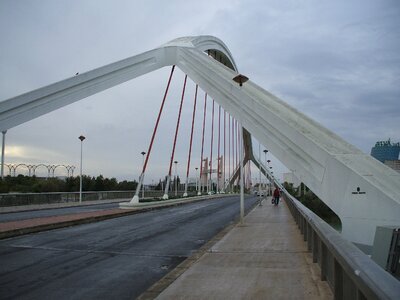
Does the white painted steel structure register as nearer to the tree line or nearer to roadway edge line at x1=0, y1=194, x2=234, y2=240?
roadway edge line at x1=0, y1=194, x2=234, y2=240

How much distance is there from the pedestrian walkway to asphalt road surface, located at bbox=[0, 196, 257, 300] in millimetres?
777

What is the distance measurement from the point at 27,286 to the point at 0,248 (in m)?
4.50

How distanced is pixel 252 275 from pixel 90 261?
12.5 ft

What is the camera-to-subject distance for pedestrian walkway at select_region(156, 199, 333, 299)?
18.3ft

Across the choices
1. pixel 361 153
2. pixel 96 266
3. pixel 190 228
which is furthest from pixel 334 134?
pixel 96 266

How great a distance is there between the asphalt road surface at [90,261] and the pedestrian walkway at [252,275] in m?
0.78

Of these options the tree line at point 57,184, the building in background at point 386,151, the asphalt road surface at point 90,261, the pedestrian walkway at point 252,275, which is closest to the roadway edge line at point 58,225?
the asphalt road surface at point 90,261

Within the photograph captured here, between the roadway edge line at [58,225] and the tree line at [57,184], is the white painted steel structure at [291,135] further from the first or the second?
the tree line at [57,184]

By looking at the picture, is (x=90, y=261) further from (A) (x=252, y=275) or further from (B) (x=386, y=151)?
(B) (x=386, y=151)

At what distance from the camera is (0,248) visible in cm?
1038

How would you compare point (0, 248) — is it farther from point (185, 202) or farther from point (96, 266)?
point (185, 202)

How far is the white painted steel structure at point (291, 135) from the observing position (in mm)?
9844

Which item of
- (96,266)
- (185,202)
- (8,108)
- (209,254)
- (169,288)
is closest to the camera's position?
(169,288)

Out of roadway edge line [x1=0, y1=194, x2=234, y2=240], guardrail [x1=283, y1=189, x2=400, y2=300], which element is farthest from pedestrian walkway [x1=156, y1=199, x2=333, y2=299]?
roadway edge line [x1=0, y1=194, x2=234, y2=240]
